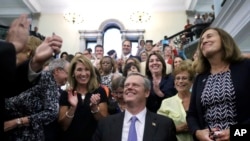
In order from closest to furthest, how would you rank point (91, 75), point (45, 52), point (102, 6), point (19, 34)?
point (19, 34) < point (45, 52) < point (91, 75) < point (102, 6)

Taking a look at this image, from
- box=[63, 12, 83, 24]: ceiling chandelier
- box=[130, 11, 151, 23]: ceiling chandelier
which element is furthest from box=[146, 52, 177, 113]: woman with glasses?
box=[63, 12, 83, 24]: ceiling chandelier

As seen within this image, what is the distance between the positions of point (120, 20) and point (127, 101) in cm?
1171

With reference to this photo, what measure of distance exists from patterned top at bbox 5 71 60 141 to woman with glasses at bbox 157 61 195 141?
1.21m

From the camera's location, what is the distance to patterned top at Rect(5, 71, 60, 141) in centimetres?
220

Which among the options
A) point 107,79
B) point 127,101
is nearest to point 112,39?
point 107,79

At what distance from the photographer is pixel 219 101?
2.28 meters

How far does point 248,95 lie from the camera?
223cm

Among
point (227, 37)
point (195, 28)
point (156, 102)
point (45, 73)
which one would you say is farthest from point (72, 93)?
point (195, 28)

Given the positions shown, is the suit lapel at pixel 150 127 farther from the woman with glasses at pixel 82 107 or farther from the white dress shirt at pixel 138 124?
the woman with glasses at pixel 82 107

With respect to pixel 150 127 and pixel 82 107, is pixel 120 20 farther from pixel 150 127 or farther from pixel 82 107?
pixel 150 127

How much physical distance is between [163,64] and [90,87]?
43.9 inches

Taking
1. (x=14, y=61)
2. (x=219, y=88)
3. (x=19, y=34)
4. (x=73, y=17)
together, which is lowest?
(x=219, y=88)

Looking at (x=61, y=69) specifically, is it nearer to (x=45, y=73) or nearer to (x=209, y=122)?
(x=45, y=73)

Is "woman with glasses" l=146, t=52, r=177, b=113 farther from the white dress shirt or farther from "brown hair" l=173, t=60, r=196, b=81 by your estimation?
the white dress shirt
